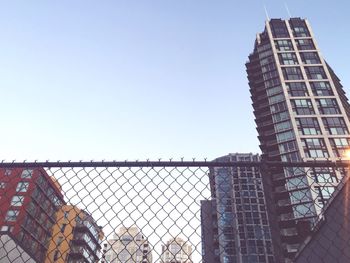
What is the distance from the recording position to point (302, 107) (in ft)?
191

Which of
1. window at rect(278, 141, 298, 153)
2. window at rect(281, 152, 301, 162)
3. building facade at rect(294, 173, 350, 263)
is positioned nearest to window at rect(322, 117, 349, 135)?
window at rect(278, 141, 298, 153)

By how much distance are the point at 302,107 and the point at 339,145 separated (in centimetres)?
1011

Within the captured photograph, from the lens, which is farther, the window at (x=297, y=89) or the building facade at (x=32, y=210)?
the window at (x=297, y=89)

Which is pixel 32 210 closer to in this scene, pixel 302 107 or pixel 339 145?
pixel 302 107

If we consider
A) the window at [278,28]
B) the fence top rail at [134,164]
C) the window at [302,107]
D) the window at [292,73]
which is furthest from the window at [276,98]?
the fence top rail at [134,164]

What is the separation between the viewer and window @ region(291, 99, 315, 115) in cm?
5738

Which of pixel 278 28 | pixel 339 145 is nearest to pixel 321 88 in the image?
pixel 339 145

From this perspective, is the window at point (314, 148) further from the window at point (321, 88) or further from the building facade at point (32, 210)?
the building facade at point (32, 210)

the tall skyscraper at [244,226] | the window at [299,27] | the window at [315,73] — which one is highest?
the window at [299,27]

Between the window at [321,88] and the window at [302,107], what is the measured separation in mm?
2930

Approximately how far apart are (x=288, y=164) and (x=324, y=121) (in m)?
58.3

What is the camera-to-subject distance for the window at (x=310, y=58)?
64688mm

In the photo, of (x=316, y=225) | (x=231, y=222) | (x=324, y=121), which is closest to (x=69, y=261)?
(x=231, y=222)

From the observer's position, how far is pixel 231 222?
6962 centimetres
